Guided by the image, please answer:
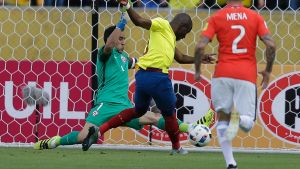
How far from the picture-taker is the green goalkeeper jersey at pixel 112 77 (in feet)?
34.9

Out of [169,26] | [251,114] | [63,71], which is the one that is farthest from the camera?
[63,71]

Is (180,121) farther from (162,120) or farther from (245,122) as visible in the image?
(245,122)

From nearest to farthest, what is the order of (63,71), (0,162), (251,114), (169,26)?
(251,114)
(0,162)
(169,26)
(63,71)

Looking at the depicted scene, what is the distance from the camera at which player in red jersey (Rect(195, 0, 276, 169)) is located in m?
8.12

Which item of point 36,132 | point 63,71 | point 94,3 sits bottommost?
point 36,132

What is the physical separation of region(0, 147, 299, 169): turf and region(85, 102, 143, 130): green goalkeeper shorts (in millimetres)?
332

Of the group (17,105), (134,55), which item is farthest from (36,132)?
(134,55)

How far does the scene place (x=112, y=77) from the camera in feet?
35.0

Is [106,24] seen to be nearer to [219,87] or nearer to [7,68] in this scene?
[7,68]

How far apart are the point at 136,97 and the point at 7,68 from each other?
1936mm

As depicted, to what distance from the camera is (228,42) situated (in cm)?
820

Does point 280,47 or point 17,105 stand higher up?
point 280,47

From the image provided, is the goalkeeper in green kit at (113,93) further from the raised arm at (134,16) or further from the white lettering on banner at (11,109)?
the white lettering on banner at (11,109)

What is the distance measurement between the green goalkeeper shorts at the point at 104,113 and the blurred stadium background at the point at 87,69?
2.29 feet
